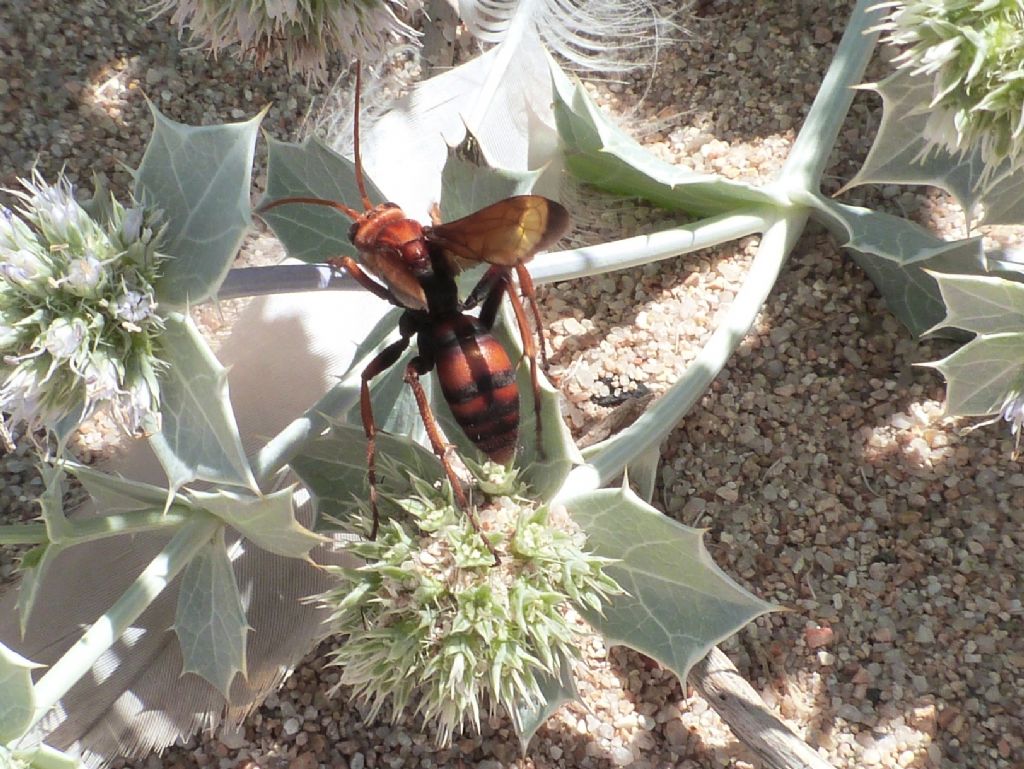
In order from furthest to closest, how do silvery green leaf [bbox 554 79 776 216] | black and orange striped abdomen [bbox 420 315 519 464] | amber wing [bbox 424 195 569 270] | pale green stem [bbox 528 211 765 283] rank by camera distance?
silvery green leaf [bbox 554 79 776 216] → pale green stem [bbox 528 211 765 283] → black and orange striped abdomen [bbox 420 315 519 464] → amber wing [bbox 424 195 569 270]

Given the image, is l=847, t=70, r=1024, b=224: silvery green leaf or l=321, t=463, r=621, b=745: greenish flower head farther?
l=847, t=70, r=1024, b=224: silvery green leaf

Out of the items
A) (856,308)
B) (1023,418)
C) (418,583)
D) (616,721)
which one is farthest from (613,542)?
(856,308)

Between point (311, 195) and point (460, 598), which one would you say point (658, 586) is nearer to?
point (460, 598)

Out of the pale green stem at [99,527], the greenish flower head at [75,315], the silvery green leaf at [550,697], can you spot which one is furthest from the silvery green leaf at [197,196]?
the silvery green leaf at [550,697]

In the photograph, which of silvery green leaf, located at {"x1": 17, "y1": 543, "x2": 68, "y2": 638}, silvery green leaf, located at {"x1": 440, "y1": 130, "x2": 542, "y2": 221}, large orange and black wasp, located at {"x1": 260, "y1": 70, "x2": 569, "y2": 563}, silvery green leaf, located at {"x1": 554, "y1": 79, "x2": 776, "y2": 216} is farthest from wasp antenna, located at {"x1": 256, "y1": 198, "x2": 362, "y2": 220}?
silvery green leaf, located at {"x1": 17, "y1": 543, "x2": 68, "y2": 638}

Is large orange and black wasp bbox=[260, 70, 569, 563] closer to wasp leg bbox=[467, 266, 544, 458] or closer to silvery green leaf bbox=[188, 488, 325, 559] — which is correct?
wasp leg bbox=[467, 266, 544, 458]

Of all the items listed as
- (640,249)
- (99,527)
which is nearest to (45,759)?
(99,527)

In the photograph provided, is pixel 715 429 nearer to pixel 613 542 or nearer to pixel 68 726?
pixel 613 542
